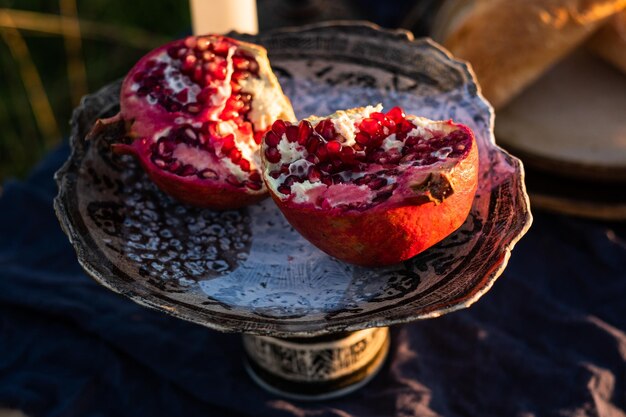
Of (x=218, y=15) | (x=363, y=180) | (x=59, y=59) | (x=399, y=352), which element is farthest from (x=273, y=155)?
(x=59, y=59)

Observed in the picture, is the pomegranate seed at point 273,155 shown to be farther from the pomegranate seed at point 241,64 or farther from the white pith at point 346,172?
the pomegranate seed at point 241,64

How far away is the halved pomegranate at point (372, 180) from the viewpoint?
3.00ft

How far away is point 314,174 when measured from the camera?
95cm

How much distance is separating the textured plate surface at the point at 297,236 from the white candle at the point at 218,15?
0.19 metres

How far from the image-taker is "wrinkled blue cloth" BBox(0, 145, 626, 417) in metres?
1.15

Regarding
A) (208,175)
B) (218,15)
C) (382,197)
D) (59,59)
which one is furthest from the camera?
(59,59)

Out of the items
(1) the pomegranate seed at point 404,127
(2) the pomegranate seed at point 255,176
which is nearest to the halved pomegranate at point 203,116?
(2) the pomegranate seed at point 255,176

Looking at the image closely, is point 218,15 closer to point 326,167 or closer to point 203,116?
point 203,116

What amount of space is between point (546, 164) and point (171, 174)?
2.20 feet

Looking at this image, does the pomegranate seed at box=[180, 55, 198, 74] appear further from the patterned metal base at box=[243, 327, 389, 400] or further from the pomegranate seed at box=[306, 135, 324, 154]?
the patterned metal base at box=[243, 327, 389, 400]

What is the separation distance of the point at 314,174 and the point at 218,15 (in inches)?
24.1

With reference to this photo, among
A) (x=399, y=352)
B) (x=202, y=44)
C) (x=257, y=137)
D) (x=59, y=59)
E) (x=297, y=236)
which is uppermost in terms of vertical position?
(x=202, y=44)

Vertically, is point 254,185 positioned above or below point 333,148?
below

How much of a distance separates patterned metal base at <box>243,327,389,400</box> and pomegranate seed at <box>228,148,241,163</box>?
0.85 feet
